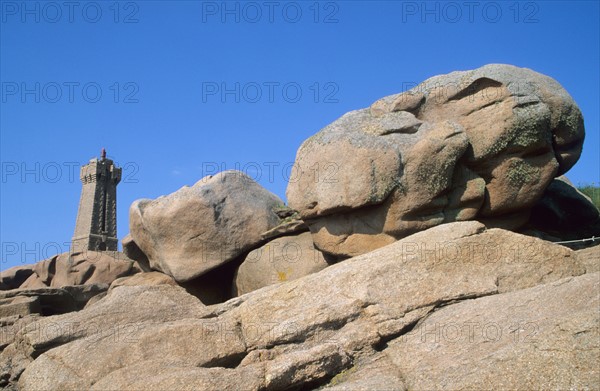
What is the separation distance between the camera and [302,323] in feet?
24.2

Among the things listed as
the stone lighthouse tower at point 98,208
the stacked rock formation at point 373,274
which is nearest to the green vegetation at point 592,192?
the stacked rock formation at point 373,274

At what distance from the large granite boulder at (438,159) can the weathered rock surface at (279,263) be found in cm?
76

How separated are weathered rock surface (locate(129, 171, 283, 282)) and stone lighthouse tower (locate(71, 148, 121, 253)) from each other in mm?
32340

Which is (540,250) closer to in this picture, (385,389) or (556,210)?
(385,389)

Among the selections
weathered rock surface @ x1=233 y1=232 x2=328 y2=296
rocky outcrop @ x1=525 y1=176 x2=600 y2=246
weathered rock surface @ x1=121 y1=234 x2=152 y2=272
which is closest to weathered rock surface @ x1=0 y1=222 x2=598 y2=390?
weathered rock surface @ x1=233 y1=232 x2=328 y2=296

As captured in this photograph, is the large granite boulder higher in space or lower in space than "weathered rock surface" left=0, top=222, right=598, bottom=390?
higher

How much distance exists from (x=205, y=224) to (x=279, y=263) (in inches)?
64.5

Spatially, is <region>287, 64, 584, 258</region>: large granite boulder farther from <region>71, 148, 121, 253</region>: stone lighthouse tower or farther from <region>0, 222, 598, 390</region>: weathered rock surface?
<region>71, 148, 121, 253</region>: stone lighthouse tower

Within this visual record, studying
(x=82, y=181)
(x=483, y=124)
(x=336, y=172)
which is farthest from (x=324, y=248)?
(x=82, y=181)

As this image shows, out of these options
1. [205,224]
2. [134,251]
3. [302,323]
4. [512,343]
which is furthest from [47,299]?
[512,343]

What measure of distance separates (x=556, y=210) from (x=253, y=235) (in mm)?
6229

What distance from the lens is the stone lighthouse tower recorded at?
44.0 m

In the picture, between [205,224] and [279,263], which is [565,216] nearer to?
[279,263]

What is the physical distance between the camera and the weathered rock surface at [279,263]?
12.4 m
